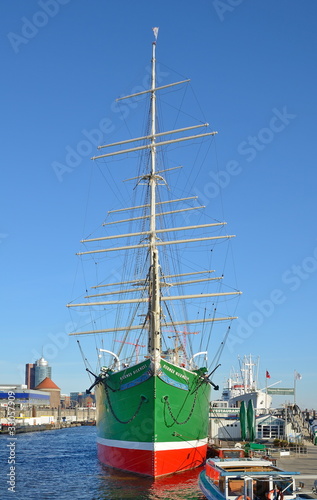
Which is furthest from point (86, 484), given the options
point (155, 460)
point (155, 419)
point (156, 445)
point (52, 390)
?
point (52, 390)

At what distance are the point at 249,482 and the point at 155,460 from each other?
15111 mm

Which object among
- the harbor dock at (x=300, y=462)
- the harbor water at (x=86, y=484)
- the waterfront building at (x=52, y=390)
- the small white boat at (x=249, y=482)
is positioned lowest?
the waterfront building at (x=52, y=390)

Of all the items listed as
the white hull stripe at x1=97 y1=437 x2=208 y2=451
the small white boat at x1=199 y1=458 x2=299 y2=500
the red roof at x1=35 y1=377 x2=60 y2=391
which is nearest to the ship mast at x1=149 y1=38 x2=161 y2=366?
the white hull stripe at x1=97 y1=437 x2=208 y2=451

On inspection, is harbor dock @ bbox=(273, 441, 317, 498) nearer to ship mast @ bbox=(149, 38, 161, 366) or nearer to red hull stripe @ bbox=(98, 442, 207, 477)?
red hull stripe @ bbox=(98, 442, 207, 477)

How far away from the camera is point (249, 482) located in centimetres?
1806

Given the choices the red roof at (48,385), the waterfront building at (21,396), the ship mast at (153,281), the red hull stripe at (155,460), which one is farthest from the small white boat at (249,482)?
the red roof at (48,385)

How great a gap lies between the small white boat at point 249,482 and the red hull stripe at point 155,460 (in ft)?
34.4

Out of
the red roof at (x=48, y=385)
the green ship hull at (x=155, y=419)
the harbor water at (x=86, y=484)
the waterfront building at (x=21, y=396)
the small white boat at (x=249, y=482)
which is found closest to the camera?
the small white boat at (x=249, y=482)

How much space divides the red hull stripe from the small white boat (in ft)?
34.4

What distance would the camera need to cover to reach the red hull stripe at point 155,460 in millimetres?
32250

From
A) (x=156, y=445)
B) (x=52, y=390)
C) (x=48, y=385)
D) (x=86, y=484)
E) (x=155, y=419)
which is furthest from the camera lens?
(x=48, y=385)

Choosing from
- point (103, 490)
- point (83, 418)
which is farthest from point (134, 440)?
point (83, 418)

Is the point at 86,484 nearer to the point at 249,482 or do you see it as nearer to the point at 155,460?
the point at 155,460

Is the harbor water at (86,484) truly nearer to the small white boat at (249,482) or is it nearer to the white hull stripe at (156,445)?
the white hull stripe at (156,445)
